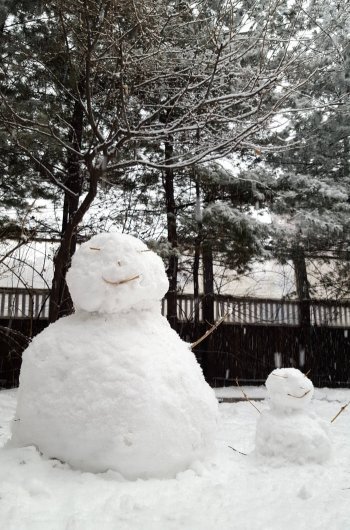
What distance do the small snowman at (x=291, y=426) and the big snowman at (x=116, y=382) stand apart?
2.01 ft

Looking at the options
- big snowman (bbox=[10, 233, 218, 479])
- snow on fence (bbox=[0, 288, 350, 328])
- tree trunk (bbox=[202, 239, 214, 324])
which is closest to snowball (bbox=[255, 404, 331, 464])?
big snowman (bbox=[10, 233, 218, 479])

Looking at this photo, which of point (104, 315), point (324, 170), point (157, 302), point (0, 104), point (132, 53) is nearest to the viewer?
point (104, 315)

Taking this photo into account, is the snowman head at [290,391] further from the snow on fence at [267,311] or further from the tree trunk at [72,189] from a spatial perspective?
the snow on fence at [267,311]

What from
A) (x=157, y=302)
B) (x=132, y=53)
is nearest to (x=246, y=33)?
(x=132, y=53)

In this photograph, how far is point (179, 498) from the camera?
2.72 m

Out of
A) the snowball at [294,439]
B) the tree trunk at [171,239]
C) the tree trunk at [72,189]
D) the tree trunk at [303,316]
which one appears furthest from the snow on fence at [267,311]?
the snowball at [294,439]

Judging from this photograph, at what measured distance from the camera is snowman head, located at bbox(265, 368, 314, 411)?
389 cm

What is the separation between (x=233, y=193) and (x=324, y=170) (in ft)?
8.03

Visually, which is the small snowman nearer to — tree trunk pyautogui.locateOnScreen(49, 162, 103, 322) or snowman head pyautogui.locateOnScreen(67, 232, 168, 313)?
snowman head pyautogui.locateOnScreen(67, 232, 168, 313)

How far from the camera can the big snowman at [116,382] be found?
2.97m

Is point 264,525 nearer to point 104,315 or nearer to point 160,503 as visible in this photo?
point 160,503

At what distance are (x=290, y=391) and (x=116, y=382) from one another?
159 centimetres

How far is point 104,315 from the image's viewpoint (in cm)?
349

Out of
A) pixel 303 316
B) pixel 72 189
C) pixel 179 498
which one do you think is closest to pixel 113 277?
pixel 179 498
